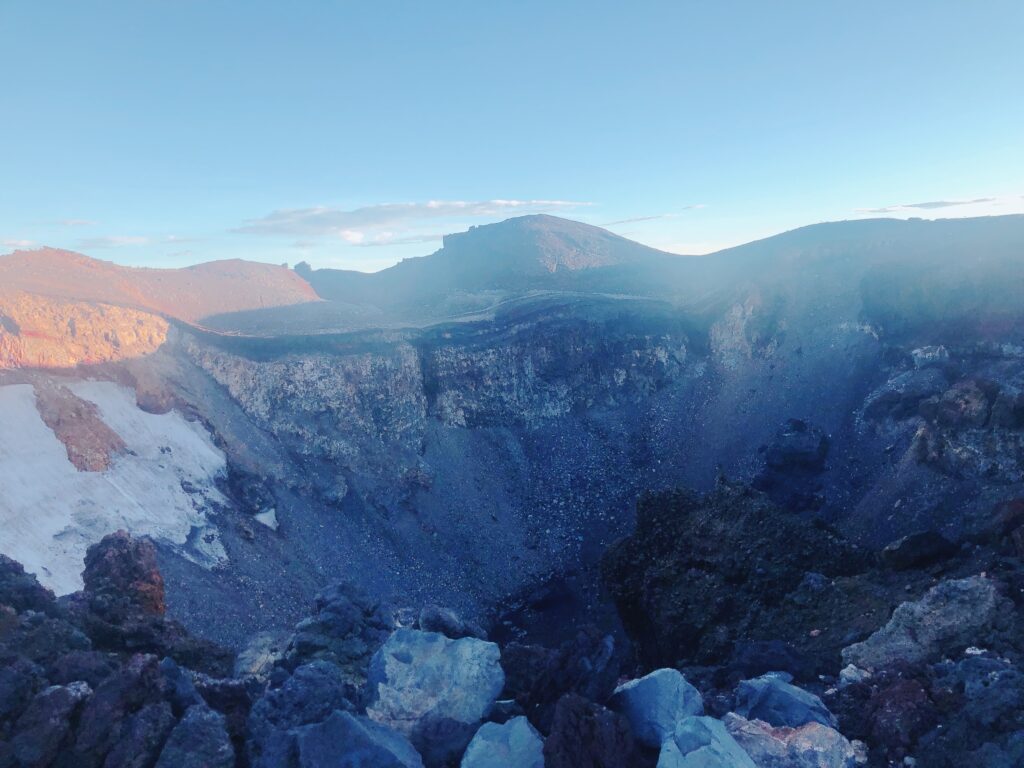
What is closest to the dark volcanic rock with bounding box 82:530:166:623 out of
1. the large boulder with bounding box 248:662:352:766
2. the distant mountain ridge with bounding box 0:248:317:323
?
the large boulder with bounding box 248:662:352:766

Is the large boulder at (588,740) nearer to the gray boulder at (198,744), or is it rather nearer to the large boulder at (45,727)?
the gray boulder at (198,744)

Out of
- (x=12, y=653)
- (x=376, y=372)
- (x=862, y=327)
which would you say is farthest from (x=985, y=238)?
(x=12, y=653)

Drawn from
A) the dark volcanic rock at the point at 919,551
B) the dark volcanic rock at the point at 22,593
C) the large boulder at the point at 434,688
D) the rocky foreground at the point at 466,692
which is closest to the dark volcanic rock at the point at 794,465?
the dark volcanic rock at the point at 919,551

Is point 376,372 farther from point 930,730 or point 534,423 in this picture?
point 930,730

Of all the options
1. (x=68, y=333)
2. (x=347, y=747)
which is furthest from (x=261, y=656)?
(x=68, y=333)

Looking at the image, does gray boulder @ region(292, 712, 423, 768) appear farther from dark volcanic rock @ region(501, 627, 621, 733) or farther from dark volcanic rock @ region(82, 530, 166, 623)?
dark volcanic rock @ region(82, 530, 166, 623)

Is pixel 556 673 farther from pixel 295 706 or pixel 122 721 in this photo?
pixel 122 721
